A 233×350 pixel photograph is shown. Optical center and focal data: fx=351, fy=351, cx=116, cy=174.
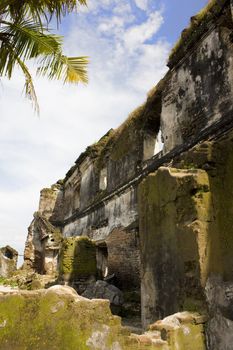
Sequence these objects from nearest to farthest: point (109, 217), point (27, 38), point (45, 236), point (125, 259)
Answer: point (27, 38)
point (125, 259)
point (109, 217)
point (45, 236)

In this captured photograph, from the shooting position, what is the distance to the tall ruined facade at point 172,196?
3422 millimetres

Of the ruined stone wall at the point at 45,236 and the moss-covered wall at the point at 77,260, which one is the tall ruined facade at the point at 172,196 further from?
the moss-covered wall at the point at 77,260

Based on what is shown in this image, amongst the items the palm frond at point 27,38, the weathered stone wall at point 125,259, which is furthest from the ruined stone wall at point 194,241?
the weathered stone wall at point 125,259

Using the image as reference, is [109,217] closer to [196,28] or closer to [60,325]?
[196,28]

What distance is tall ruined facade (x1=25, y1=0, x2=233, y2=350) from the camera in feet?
11.2

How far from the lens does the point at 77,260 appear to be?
10.1 meters

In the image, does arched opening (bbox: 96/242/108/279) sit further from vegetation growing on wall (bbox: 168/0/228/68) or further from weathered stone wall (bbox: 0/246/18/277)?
weathered stone wall (bbox: 0/246/18/277)

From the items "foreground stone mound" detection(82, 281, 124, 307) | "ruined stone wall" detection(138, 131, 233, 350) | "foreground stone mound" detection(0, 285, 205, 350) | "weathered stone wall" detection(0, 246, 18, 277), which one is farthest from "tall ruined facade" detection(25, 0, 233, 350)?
"weathered stone wall" detection(0, 246, 18, 277)

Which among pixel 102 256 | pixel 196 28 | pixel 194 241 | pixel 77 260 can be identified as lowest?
pixel 194 241

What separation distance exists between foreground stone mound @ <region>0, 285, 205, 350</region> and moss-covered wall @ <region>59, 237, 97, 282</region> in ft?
23.9

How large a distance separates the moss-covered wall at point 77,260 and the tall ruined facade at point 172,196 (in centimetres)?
39

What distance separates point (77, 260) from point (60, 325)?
759cm

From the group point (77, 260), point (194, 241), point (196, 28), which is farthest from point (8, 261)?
point (194, 241)

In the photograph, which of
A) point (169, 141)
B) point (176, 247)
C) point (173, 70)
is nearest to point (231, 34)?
point (173, 70)
